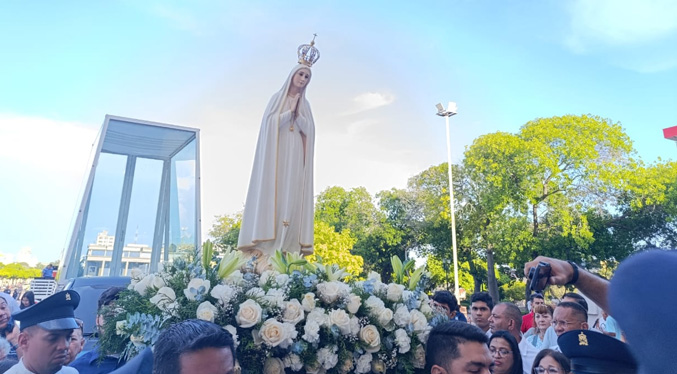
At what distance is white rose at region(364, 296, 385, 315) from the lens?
97.1 inches

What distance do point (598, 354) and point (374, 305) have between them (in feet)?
3.70

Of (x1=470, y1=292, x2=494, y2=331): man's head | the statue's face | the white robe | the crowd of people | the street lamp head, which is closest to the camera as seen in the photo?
the crowd of people

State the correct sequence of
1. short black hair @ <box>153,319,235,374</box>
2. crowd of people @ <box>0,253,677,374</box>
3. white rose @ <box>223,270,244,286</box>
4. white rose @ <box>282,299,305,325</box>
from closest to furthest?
crowd of people @ <box>0,253,677,374</box>
short black hair @ <box>153,319,235,374</box>
white rose @ <box>282,299,305,325</box>
white rose @ <box>223,270,244,286</box>

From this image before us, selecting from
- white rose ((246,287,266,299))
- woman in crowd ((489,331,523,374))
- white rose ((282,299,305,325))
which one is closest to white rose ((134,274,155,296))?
white rose ((246,287,266,299))

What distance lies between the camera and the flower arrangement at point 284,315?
221 centimetres

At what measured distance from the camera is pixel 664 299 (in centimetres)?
101

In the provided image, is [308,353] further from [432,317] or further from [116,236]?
[116,236]

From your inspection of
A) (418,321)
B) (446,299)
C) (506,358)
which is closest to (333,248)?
(446,299)

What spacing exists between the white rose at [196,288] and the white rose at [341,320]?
680 mm

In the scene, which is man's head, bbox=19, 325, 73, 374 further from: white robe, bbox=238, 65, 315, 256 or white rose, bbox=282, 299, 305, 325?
white robe, bbox=238, 65, 315, 256

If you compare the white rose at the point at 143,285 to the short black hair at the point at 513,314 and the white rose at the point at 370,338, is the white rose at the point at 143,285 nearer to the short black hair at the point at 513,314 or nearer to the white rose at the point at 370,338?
the white rose at the point at 370,338

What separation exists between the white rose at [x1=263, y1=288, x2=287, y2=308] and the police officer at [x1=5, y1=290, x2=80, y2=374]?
1576mm

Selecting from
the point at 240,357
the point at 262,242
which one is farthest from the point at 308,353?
the point at 262,242

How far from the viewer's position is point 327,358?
2.24 m
